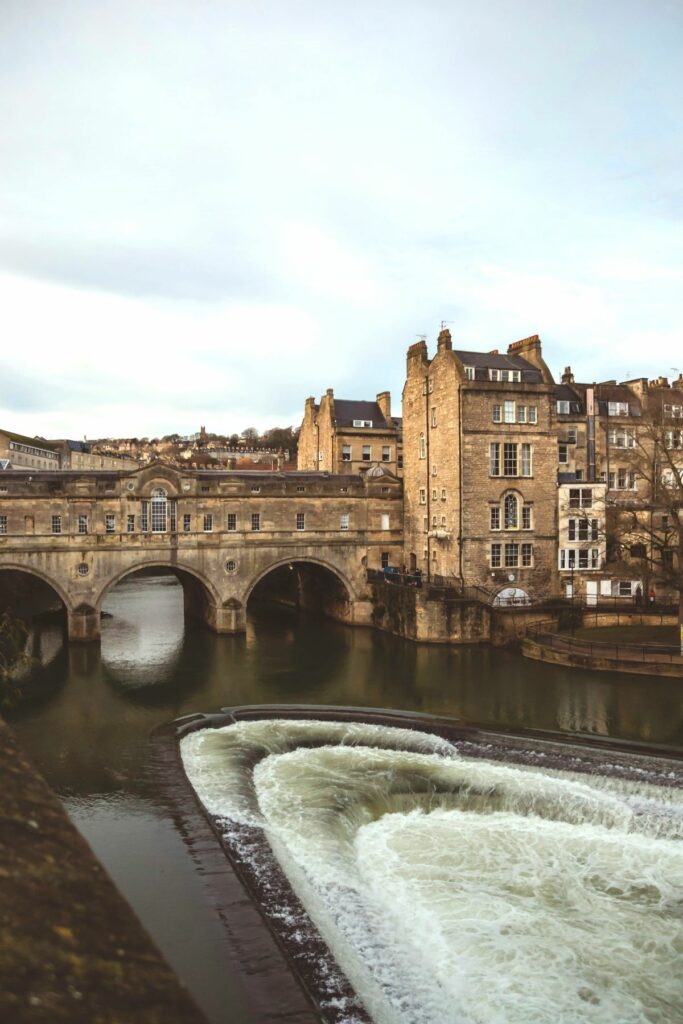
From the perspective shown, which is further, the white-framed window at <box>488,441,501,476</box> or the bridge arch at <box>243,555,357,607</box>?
the bridge arch at <box>243,555,357,607</box>

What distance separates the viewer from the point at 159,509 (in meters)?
43.0

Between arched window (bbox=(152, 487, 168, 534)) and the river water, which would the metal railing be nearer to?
the river water

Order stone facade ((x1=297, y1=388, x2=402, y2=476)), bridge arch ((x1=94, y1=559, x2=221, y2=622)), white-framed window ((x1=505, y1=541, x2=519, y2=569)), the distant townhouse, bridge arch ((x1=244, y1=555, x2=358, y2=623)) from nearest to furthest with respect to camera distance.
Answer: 1. bridge arch ((x1=94, y1=559, x2=221, y2=622))
2. white-framed window ((x1=505, y1=541, x2=519, y2=569))
3. bridge arch ((x1=244, y1=555, x2=358, y2=623))
4. stone facade ((x1=297, y1=388, x2=402, y2=476))
5. the distant townhouse

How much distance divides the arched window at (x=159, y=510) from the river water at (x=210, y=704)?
6.35 metres

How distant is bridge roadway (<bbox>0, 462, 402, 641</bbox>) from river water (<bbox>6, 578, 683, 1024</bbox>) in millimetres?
2997

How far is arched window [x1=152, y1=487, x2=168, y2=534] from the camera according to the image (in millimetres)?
42875

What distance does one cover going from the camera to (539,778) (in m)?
20.9

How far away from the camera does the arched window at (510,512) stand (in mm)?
44062

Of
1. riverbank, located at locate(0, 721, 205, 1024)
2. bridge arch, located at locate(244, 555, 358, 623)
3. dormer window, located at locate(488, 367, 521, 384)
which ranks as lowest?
bridge arch, located at locate(244, 555, 358, 623)

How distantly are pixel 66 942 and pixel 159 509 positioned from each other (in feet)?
134

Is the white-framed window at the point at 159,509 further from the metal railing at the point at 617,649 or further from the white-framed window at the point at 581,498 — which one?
the white-framed window at the point at 581,498

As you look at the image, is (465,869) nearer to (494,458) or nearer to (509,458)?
(494,458)

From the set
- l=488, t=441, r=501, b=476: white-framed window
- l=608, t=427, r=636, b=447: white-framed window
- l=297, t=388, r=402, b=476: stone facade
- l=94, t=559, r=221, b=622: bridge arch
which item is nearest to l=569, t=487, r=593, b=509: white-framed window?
l=488, t=441, r=501, b=476: white-framed window

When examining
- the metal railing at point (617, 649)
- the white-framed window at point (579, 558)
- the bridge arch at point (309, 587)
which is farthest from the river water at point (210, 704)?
the white-framed window at point (579, 558)
